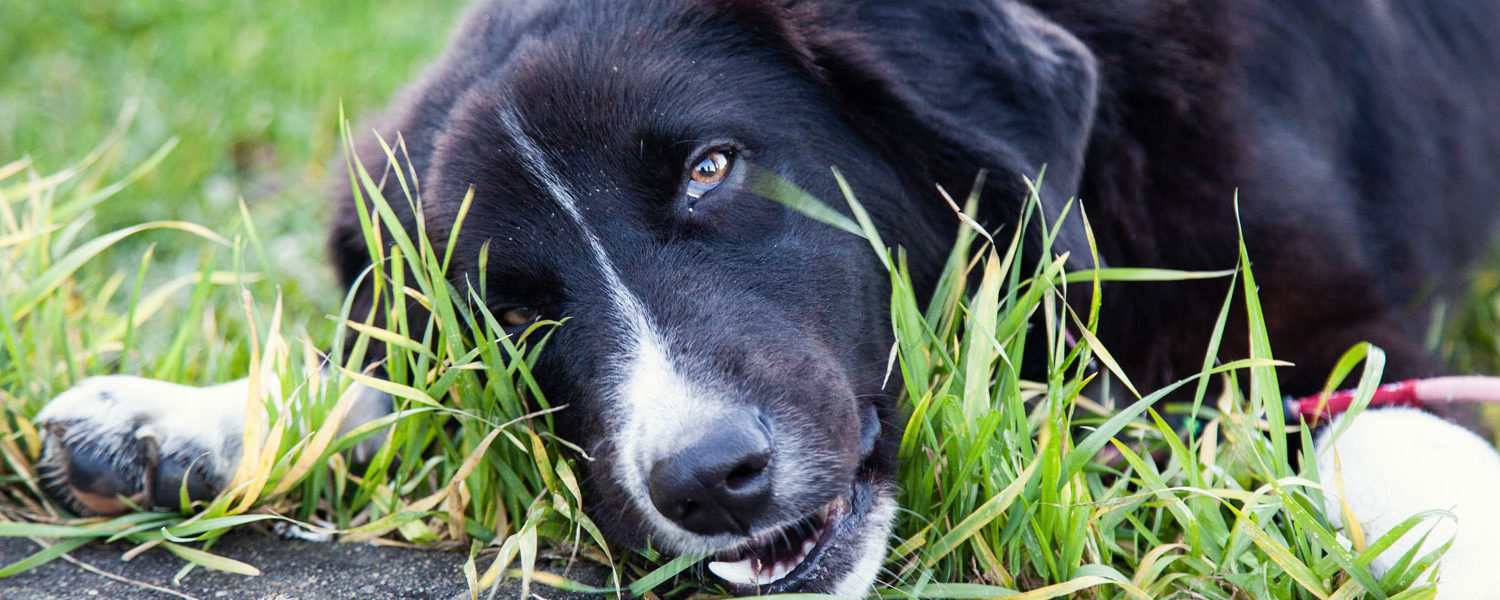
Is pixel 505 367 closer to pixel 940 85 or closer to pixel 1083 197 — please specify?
pixel 940 85

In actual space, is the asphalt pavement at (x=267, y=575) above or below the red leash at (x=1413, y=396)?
above

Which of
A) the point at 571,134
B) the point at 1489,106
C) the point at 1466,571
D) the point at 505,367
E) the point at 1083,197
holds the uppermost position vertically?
the point at 571,134

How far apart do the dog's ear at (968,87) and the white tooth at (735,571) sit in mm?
904

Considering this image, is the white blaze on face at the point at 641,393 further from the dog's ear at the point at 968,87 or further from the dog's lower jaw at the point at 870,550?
the dog's ear at the point at 968,87

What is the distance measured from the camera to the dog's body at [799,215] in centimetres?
201

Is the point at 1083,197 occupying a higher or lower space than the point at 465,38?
lower

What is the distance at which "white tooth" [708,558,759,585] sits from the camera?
199 cm

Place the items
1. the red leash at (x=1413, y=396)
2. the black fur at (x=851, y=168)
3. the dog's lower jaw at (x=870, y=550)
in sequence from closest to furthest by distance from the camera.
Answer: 1. the dog's lower jaw at (x=870, y=550)
2. the black fur at (x=851, y=168)
3. the red leash at (x=1413, y=396)

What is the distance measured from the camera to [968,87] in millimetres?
2449

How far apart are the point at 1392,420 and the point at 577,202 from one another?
1.57 m

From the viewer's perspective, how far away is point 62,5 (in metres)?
5.31

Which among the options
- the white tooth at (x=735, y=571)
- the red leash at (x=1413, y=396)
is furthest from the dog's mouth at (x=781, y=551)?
the red leash at (x=1413, y=396)

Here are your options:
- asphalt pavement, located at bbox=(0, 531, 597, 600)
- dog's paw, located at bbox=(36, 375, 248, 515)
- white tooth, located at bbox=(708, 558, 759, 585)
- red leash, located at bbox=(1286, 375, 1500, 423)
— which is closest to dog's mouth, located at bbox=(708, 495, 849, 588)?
white tooth, located at bbox=(708, 558, 759, 585)

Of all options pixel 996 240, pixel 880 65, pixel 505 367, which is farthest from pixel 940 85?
pixel 505 367
